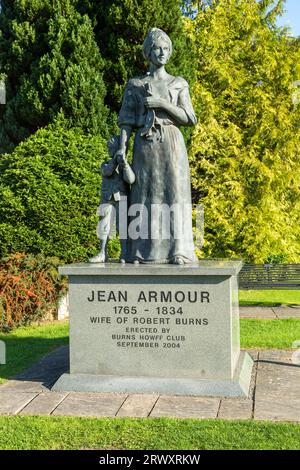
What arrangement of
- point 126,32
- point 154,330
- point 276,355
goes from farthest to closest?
1. point 126,32
2. point 276,355
3. point 154,330

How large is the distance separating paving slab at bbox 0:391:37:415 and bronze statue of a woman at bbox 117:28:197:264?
1820 mm

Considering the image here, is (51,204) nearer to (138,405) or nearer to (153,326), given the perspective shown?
(153,326)

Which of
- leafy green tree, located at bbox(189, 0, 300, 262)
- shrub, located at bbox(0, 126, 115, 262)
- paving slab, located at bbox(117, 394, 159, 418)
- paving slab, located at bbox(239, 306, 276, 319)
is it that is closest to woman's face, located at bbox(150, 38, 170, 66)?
paving slab, located at bbox(117, 394, 159, 418)

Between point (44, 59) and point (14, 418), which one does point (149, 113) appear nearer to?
point (14, 418)

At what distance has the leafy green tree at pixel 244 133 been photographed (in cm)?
1767

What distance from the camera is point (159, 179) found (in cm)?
680

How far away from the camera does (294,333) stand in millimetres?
9555

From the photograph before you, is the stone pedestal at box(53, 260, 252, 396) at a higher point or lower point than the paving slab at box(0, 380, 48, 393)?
higher

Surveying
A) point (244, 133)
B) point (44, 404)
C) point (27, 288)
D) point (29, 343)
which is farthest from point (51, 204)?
point (244, 133)

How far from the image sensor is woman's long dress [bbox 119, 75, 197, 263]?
676 cm

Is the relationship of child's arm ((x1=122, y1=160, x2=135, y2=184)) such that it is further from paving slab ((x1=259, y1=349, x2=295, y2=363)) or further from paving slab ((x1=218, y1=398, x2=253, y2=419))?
paving slab ((x1=259, y1=349, x2=295, y2=363))

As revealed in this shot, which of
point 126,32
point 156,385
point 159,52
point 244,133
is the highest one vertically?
point 126,32

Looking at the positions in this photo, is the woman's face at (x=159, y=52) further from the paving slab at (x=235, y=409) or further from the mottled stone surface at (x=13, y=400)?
the mottled stone surface at (x=13, y=400)

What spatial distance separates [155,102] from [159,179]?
31.8 inches
